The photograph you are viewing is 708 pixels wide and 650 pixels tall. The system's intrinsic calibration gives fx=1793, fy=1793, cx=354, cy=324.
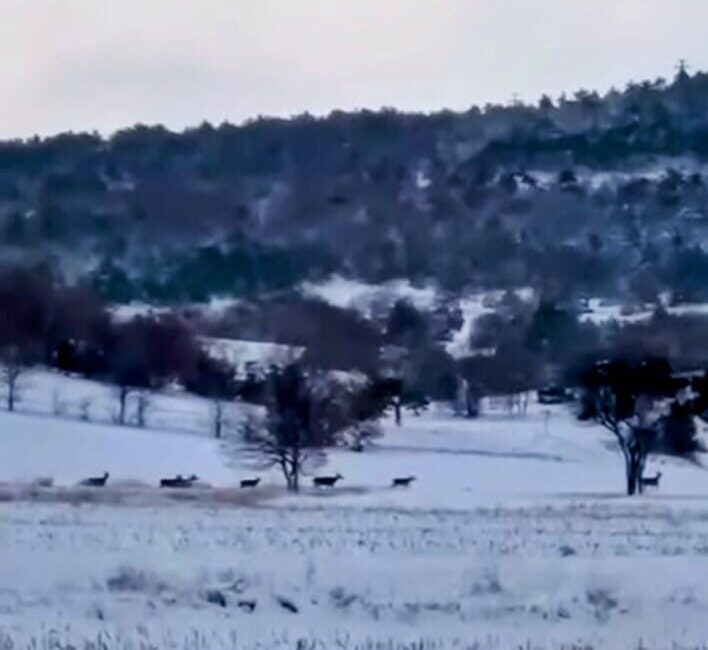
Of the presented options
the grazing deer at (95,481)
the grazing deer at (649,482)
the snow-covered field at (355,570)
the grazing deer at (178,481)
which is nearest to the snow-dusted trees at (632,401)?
the grazing deer at (649,482)

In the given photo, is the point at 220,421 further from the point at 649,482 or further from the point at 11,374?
the point at 649,482

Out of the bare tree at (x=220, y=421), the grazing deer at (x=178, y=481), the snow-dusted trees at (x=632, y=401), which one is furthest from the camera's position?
the bare tree at (x=220, y=421)

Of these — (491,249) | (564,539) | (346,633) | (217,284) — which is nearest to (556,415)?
(564,539)

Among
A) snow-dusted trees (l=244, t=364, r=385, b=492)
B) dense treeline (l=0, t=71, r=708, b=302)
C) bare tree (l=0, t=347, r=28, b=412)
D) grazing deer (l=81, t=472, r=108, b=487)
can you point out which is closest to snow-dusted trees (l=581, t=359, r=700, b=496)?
snow-dusted trees (l=244, t=364, r=385, b=492)

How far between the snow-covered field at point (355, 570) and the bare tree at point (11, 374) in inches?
1315

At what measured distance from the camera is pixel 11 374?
83062 mm

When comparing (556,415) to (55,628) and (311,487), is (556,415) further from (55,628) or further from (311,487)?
(55,628)

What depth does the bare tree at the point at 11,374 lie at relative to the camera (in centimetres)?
8106

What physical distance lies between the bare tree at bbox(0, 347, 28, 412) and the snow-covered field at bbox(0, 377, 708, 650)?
1315 inches

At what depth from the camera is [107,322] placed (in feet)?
325

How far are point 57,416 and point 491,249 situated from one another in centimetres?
11267

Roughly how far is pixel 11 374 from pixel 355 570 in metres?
63.6

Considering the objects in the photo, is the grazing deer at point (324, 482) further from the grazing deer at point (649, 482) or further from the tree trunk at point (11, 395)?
the tree trunk at point (11, 395)

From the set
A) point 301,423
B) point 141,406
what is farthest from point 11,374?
point 301,423
